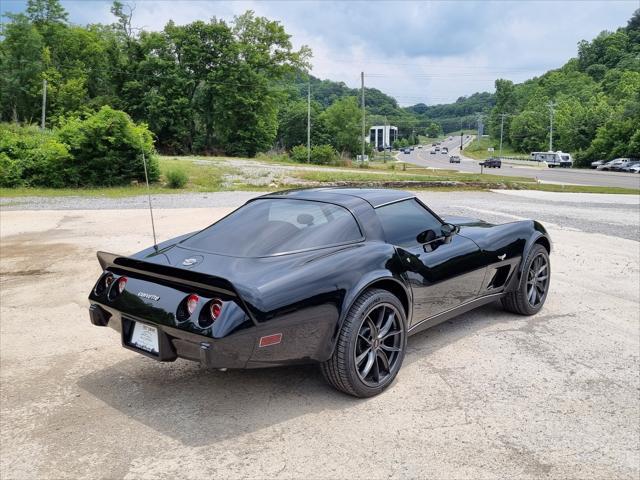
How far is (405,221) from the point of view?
4.05 metres

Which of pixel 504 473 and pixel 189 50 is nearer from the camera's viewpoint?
pixel 504 473

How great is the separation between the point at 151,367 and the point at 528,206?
14922 millimetres

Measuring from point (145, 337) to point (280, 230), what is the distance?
3.68 ft

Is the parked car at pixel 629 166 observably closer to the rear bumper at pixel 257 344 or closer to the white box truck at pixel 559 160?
the white box truck at pixel 559 160

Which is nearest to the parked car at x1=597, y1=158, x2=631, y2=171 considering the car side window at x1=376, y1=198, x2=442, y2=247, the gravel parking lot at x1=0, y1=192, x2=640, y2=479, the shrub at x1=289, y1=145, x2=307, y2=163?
the shrub at x1=289, y1=145, x2=307, y2=163

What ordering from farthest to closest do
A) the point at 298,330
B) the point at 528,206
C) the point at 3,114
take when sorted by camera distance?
the point at 3,114 → the point at 528,206 → the point at 298,330

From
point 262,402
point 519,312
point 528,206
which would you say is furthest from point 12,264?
point 528,206

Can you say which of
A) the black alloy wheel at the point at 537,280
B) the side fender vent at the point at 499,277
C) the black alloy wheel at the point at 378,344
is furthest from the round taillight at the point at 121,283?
the black alloy wheel at the point at 537,280

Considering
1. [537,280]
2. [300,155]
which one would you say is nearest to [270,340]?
[537,280]

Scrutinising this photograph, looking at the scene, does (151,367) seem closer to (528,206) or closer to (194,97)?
(528,206)

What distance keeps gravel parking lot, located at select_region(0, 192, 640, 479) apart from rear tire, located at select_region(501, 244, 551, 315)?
5.1 inches

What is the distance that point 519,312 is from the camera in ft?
16.6

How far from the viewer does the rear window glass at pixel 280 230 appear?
341 cm

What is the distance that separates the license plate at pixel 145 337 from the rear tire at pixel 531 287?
11.0 ft
